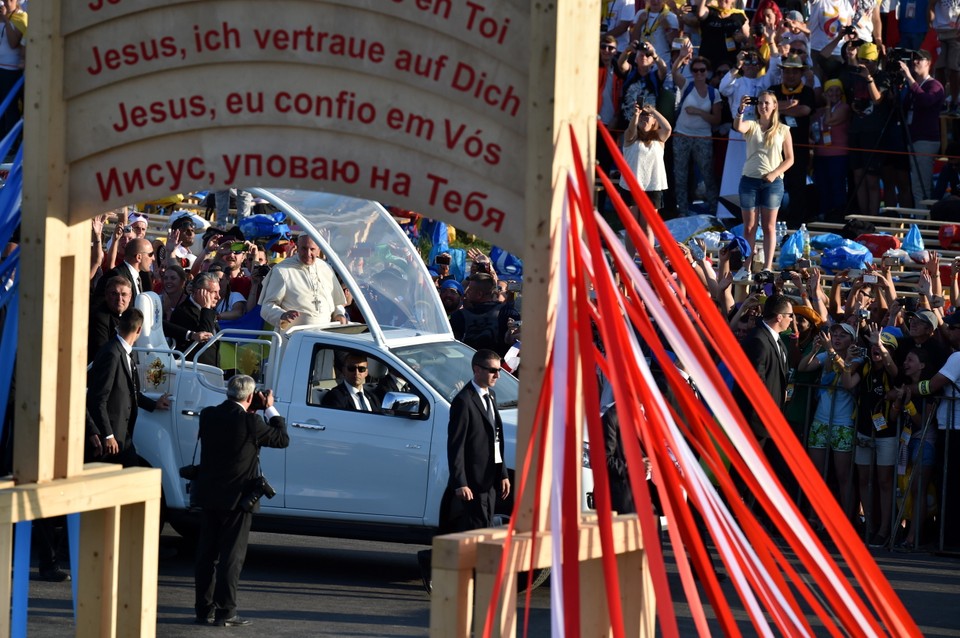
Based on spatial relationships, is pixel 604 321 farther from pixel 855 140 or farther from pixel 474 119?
pixel 855 140

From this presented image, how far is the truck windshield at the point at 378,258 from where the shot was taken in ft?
38.4

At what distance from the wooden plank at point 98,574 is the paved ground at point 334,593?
3.88 m

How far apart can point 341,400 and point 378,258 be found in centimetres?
136

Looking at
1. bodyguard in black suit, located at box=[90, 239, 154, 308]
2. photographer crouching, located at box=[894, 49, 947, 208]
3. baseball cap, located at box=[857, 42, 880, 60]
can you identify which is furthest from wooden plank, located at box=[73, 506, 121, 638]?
baseball cap, located at box=[857, 42, 880, 60]

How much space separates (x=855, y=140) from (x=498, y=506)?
940 centimetres

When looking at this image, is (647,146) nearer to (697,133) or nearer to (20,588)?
(697,133)

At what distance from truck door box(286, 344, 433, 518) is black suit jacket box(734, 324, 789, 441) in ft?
9.38

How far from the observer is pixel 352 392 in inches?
433

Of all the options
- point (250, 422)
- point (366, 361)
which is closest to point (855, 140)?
point (366, 361)

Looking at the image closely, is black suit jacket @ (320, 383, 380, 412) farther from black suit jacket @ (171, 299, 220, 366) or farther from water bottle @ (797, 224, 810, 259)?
water bottle @ (797, 224, 810, 259)

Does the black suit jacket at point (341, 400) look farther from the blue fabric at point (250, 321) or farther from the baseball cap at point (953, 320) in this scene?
the baseball cap at point (953, 320)

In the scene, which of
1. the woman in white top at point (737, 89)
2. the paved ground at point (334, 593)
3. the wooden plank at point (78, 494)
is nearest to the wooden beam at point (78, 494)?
the wooden plank at point (78, 494)

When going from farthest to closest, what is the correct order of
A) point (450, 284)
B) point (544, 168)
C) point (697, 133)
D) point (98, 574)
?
point (697, 133) < point (450, 284) < point (98, 574) < point (544, 168)

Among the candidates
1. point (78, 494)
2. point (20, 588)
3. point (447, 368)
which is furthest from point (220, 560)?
point (78, 494)
